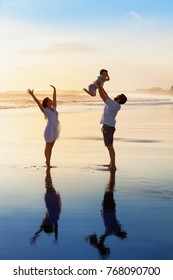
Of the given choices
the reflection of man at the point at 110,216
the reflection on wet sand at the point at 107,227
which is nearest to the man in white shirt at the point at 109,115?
the reflection of man at the point at 110,216

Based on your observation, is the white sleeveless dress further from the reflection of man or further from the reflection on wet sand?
the reflection on wet sand

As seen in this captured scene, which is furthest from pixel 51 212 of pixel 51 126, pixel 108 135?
pixel 51 126

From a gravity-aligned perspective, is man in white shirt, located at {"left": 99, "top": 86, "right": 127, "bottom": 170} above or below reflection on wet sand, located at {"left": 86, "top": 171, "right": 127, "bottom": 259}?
above

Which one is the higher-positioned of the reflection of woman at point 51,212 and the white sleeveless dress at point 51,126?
the white sleeveless dress at point 51,126

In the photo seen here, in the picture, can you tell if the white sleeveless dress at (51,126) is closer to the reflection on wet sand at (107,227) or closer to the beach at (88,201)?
the beach at (88,201)

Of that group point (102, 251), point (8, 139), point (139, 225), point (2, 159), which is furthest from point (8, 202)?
point (8, 139)

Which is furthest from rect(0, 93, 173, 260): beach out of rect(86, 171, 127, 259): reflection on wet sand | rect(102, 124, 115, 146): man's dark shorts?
rect(102, 124, 115, 146): man's dark shorts

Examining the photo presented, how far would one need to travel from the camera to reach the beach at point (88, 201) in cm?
684

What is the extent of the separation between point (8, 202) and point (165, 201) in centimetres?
225

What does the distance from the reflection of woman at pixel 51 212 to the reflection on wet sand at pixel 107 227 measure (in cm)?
48

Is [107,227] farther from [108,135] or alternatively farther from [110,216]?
[108,135]

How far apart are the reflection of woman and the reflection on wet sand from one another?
0.48 m

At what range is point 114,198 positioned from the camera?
9.60 metres

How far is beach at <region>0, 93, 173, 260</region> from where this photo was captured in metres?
6.84
